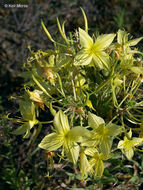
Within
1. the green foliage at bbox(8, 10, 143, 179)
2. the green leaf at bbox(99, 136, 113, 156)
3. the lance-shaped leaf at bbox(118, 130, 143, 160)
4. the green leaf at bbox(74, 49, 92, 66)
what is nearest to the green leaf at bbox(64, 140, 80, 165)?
the green foliage at bbox(8, 10, 143, 179)

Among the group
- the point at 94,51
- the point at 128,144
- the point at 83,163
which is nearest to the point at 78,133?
the point at 83,163

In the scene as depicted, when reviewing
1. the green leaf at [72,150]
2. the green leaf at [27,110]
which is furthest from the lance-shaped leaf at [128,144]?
the green leaf at [27,110]

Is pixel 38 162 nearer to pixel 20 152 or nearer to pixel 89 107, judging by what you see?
pixel 20 152

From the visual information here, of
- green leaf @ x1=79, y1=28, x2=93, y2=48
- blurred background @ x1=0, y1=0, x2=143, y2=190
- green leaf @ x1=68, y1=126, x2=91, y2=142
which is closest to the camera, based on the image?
green leaf @ x1=68, y1=126, x2=91, y2=142

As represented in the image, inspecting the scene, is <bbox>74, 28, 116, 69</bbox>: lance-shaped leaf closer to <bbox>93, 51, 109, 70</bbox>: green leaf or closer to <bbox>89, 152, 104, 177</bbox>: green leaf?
<bbox>93, 51, 109, 70</bbox>: green leaf

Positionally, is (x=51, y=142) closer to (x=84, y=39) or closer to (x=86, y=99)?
(x=86, y=99)
